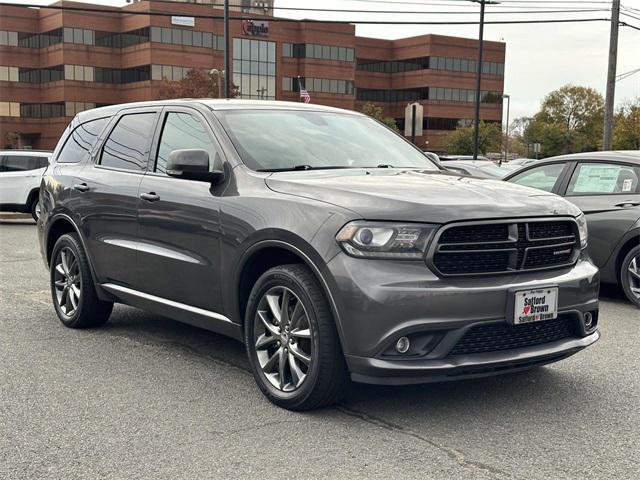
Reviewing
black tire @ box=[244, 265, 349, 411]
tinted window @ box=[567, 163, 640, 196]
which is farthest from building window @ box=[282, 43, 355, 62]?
black tire @ box=[244, 265, 349, 411]

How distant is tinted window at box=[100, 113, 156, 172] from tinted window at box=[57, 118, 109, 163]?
0.29 m

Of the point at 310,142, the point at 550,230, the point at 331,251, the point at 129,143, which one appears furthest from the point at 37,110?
the point at 550,230

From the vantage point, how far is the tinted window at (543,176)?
861cm

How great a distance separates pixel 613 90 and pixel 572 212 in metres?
19.1

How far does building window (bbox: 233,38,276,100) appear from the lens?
79.2 m

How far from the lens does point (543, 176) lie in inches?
344

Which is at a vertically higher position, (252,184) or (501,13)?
(501,13)

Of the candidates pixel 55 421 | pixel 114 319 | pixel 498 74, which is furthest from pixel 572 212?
pixel 498 74

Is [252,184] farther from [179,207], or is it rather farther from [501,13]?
[501,13]

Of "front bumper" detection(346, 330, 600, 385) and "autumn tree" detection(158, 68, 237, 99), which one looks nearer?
"front bumper" detection(346, 330, 600, 385)

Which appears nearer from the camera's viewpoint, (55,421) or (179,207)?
(55,421)

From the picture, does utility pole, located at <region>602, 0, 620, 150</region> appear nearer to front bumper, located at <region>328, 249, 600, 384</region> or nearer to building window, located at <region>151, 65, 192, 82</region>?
front bumper, located at <region>328, 249, 600, 384</region>

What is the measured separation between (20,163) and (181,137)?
→ 14244 millimetres

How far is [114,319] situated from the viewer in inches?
274
